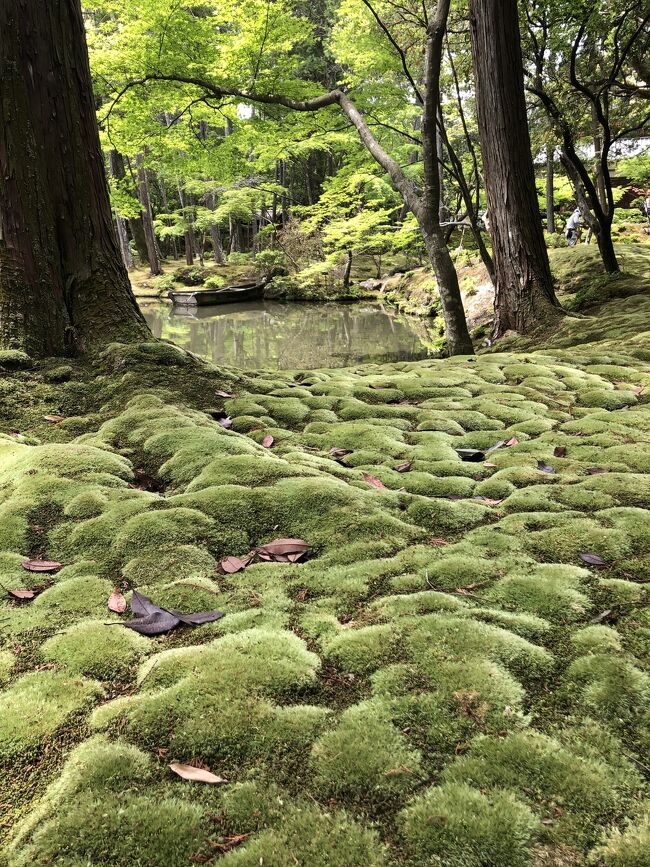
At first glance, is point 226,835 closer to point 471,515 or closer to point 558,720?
point 558,720

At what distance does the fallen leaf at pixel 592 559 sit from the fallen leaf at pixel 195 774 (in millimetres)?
1936

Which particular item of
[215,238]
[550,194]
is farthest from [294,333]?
[215,238]

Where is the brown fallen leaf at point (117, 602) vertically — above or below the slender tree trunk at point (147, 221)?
below

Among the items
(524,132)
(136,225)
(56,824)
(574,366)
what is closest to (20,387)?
(56,824)

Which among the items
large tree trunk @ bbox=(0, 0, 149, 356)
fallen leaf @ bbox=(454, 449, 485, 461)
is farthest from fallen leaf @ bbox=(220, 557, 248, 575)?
large tree trunk @ bbox=(0, 0, 149, 356)

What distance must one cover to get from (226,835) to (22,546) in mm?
2009

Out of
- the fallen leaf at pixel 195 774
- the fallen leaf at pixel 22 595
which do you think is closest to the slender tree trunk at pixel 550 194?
the fallen leaf at pixel 22 595

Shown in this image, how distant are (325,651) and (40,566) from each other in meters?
1.54

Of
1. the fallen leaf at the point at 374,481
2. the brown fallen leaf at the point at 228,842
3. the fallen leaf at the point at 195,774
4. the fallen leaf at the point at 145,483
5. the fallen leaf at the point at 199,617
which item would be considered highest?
the fallen leaf at the point at 145,483

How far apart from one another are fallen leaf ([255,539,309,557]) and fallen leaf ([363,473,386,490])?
2.76 ft

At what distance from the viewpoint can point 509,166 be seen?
8.00 m

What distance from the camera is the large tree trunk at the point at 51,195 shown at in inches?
184

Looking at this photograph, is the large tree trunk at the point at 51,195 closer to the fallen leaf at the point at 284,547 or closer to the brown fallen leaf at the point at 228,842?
the fallen leaf at the point at 284,547

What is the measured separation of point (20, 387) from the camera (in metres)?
4.60
